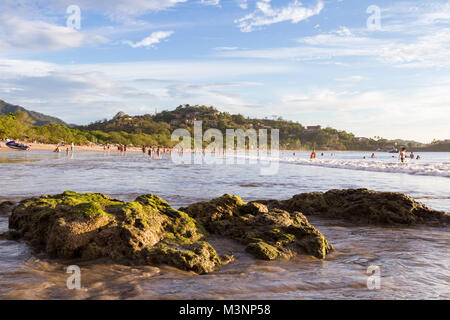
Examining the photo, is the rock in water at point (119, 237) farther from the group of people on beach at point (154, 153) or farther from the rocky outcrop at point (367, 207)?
the group of people on beach at point (154, 153)

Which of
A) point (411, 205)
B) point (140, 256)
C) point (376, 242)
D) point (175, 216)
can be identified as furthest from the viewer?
point (411, 205)

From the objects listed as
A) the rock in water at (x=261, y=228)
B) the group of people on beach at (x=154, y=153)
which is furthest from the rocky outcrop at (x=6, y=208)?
the group of people on beach at (x=154, y=153)

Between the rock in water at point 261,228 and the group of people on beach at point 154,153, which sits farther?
the group of people on beach at point 154,153

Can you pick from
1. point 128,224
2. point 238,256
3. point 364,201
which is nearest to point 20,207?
point 128,224

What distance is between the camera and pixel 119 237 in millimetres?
4395

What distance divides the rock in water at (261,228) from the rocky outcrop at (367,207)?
224 centimetres

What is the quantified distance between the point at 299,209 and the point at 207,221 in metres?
2.92

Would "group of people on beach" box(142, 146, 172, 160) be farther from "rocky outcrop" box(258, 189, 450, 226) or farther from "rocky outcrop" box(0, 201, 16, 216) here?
"rocky outcrop" box(258, 189, 450, 226)

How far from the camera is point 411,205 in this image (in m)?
7.43

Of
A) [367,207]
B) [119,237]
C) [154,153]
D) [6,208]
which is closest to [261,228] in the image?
[119,237]

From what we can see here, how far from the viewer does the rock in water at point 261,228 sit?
15.8 ft

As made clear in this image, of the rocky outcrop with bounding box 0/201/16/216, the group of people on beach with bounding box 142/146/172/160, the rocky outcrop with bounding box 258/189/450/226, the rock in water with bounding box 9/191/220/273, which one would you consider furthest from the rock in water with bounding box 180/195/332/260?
the group of people on beach with bounding box 142/146/172/160

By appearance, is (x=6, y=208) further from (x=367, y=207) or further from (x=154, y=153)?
(x=154, y=153)
